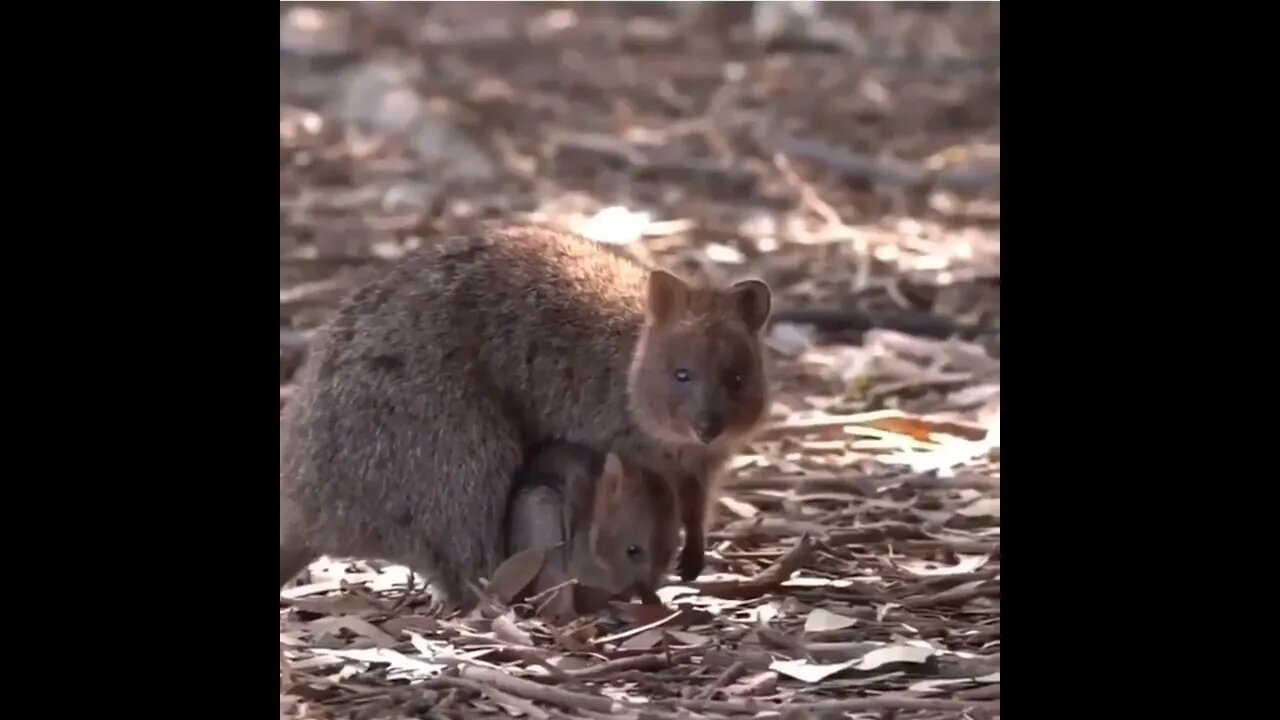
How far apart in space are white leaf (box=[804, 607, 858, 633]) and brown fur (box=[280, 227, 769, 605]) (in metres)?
0.50

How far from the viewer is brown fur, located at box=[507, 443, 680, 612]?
16.2 feet

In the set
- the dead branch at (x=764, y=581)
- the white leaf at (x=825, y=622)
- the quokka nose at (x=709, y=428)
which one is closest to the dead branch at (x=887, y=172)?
the dead branch at (x=764, y=581)

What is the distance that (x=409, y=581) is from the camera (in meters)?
5.27

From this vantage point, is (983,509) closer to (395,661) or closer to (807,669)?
(807,669)

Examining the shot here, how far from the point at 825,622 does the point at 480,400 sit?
1100 millimetres

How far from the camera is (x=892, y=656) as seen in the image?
445 cm

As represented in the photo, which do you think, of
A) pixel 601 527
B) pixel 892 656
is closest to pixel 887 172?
pixel 601 527

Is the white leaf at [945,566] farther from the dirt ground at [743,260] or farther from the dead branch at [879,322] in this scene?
the dead branch at [879,322]

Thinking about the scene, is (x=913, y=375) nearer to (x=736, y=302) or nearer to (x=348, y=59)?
(x=736, y=302)

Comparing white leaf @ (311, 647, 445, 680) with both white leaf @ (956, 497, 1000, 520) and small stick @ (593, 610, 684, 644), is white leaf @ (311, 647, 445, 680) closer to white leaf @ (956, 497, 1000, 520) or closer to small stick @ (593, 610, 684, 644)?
small stick @ (593, 610, 684, 644)

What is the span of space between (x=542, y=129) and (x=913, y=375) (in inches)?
162

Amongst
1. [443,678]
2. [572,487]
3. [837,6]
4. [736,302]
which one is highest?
[837,6]

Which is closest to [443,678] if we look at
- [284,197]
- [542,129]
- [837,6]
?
[284,197]
